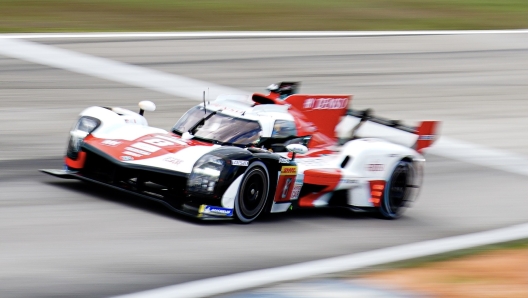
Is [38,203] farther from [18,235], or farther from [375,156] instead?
[375,156]

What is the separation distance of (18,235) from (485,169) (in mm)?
7331

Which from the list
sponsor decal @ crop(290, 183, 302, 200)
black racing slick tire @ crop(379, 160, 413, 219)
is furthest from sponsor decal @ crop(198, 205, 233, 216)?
black racing slick tire @ crop(379, 160, 413, 219)

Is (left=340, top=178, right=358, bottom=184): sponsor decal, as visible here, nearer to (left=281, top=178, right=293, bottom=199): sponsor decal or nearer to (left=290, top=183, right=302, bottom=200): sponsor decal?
(left=290, top=183, right=302, bottom=200): sponsor decal

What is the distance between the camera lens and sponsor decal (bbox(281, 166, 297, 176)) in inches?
336

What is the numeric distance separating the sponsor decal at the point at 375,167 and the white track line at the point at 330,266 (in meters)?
1.03

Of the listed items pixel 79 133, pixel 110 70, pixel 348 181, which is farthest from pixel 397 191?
pixel 110 70

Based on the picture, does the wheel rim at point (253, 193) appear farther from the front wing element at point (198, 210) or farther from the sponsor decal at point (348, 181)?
the sponsor decal at point (348, 181)

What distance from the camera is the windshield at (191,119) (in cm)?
934

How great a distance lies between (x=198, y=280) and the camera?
6.55 meters

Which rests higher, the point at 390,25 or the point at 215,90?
the point at 390,25

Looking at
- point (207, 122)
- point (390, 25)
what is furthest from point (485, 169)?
point (390, 25)

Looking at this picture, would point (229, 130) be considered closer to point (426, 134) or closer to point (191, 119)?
point (191, 119)

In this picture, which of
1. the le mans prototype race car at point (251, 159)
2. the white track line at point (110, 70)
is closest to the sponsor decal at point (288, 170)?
the le mans prototype race car at point (251, 159)

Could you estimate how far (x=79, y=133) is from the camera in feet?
29.2
